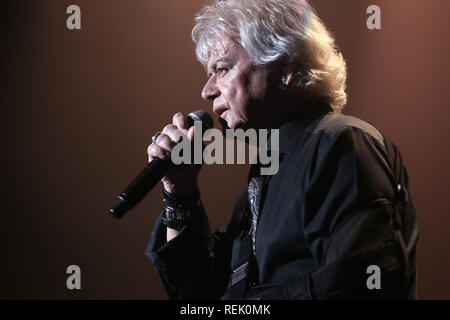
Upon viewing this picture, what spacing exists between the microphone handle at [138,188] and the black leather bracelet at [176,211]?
20 cm

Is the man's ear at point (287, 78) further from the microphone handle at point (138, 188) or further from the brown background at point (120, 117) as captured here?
the brown background at point (120, 117)

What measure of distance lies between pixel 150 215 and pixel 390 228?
132 cm

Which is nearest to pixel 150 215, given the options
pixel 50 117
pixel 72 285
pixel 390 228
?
pixel 72 285

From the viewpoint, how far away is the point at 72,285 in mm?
1860

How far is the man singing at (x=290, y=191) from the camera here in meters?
0.77

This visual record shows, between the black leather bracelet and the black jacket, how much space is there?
245 mm

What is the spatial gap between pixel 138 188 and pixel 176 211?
0.25 metres

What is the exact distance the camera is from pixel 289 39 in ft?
3.51

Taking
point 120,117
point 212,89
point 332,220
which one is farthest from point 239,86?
point 120,117

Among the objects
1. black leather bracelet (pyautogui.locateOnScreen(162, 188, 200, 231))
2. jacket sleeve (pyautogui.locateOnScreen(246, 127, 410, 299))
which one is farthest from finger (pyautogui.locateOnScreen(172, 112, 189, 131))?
jacket sleeve (pyautogui.locateOnScreen(246, 127, 410, 299))

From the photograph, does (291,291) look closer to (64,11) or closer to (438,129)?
(438,129)

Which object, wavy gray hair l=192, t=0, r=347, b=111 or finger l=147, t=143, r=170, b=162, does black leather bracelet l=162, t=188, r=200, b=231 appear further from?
wavy gray hair l=192, t=0, r=347, b=111

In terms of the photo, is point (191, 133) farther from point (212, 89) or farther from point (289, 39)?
point (289, 39)

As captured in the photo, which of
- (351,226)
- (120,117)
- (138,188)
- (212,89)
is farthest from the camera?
(120,117)
